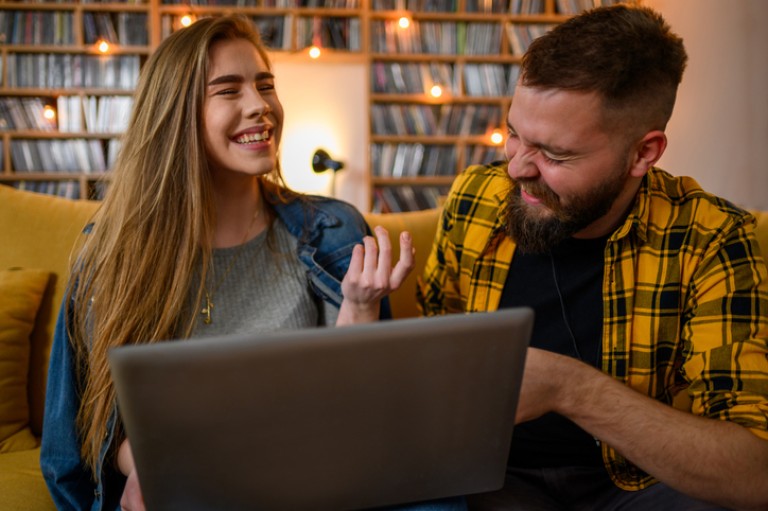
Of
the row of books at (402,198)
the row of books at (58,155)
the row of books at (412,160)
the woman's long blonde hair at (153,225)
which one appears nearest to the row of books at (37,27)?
the row of books at (58,155)

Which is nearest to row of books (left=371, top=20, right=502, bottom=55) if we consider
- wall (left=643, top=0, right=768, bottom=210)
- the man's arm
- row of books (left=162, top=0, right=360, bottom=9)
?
row of books (left=162, top=0, right=360, bottom=9)

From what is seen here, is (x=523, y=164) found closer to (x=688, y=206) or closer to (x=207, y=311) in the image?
(x=688, y=206)

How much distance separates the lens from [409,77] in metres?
4.88

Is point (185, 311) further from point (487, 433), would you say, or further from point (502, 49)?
point (502, 49)

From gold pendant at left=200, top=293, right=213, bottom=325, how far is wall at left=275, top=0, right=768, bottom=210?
2.63 m

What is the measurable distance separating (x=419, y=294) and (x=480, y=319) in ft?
2.57

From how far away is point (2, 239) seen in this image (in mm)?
1564

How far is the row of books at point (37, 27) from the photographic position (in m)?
4.52

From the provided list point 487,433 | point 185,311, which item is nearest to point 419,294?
point 185,311

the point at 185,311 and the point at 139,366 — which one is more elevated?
the point at 139,366

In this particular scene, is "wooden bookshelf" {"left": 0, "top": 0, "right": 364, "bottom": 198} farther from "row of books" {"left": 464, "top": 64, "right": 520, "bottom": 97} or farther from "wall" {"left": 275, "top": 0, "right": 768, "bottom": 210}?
"row of books" {"left": 464, "top": 64, "right": 520, "bottom": 97}

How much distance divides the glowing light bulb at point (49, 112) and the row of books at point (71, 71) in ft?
0.41

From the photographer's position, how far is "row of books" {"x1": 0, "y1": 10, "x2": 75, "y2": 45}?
452cm

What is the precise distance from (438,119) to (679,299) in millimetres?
3875
